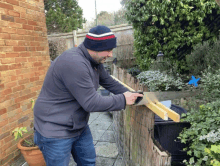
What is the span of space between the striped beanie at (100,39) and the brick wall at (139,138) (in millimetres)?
675

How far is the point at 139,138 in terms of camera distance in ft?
6.54

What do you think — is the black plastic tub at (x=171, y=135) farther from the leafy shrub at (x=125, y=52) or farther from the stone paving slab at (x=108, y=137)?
the leafy shrub at (x=125, y=52)

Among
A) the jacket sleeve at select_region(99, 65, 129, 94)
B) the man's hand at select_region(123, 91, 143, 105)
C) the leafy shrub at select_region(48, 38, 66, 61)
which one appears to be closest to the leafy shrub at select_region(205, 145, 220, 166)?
the man's hand at select_region(123, 91, 143, 105)

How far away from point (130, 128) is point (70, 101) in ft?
3.33

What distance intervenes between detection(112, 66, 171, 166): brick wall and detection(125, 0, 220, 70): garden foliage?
236 cm

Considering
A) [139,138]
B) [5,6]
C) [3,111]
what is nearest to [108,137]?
[139,138]

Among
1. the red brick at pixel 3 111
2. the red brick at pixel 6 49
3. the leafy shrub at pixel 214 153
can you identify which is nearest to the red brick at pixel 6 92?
the red brick at pixel 3 111

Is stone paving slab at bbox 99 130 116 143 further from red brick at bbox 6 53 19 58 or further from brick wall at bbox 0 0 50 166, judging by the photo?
red brick at bbox 6 53 19 58

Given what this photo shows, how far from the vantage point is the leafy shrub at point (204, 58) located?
138 inches

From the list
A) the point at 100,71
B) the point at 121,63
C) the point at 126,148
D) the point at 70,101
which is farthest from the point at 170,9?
the point at 121,63

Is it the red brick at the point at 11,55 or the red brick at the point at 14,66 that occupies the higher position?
the red brick at the point at 11,55

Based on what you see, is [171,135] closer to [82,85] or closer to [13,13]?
[82,85]

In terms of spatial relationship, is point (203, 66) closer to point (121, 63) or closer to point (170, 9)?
point (170, 9)

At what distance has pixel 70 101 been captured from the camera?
65.3 inches
